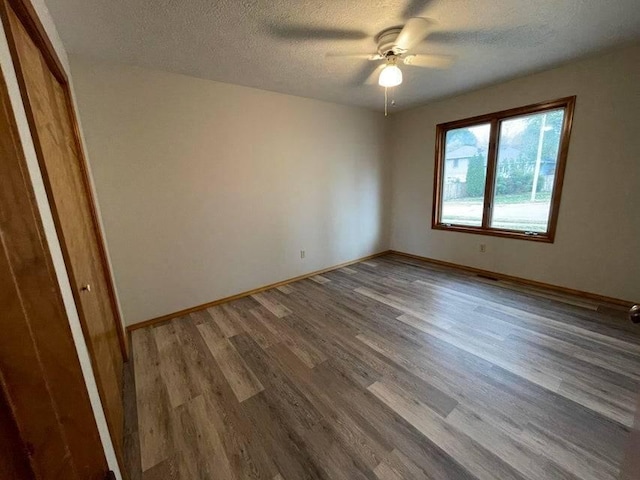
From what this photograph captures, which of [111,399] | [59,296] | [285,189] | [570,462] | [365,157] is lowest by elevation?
[570,462]

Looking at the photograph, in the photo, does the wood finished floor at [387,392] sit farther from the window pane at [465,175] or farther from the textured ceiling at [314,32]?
the textured ceiling at [314,32]

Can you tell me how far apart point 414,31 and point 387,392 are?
2498 mm

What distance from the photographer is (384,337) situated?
7.33ft

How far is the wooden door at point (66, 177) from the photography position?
3.06ft

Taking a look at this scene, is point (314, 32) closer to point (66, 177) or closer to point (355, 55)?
point (355, 55)

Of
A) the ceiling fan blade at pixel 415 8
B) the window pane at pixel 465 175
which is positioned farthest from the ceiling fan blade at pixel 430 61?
the window pane at pixel 465 175

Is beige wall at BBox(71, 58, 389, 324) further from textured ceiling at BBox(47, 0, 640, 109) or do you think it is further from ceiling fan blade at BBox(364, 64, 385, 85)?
ceiling fan blade at BBox(364, 64, 385, 85)

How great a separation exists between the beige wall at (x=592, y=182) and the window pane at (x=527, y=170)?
182 mm

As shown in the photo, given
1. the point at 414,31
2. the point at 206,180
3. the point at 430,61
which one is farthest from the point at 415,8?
the point at 206,180

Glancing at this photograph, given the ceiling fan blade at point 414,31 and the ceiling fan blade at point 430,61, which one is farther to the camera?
the ceiling fan blade at point 430,61

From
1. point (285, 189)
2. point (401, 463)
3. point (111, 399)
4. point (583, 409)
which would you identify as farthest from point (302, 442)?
point (285, 189)

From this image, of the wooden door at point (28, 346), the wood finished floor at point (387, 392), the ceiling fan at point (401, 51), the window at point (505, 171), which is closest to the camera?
the wooden door at point (28, 346)

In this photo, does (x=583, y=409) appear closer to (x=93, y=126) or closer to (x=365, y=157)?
(x=365, y=157)

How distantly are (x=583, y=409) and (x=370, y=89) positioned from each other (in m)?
3.44
